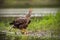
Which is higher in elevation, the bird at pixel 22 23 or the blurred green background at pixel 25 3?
the blurred green background at pixel 25 3

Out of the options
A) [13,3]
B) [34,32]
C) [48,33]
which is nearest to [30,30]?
[34,32]

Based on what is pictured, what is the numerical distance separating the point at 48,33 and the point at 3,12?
1.38 feet

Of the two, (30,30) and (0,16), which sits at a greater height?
(0,16)

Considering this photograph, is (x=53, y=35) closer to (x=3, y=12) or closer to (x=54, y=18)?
(x=54, y=18)

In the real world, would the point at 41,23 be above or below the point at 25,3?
below

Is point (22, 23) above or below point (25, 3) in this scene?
below

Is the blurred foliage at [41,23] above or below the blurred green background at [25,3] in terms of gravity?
below

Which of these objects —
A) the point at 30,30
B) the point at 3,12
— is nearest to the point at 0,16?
the point at 3,12

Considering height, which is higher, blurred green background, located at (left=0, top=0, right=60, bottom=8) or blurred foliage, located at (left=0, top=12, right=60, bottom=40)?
blurred green background, located at (left=0, top=0, right=60, bottom=8)

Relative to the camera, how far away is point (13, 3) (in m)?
1.70

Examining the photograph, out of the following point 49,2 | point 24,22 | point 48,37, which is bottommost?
point 48,37

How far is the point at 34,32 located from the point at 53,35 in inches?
6.4

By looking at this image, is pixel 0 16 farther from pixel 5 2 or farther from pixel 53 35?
pixel 53 35

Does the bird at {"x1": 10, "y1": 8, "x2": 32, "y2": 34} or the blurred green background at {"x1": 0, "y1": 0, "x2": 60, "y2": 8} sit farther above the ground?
the blurred green background at {"x1": 0, "y1": 0, "x2": 60, "y2": 8}
